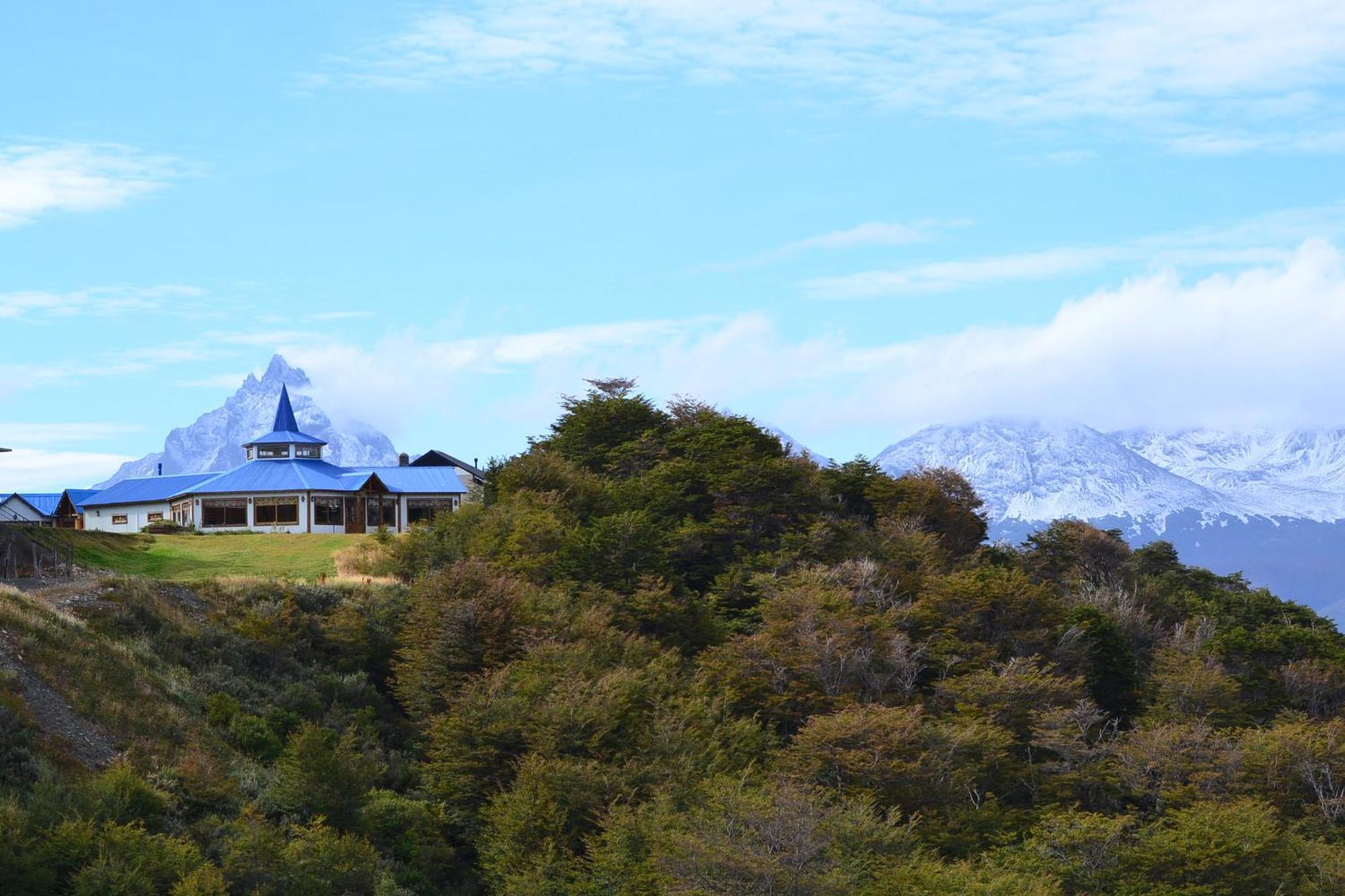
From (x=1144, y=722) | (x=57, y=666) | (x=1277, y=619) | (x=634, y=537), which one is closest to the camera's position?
(x=57, y=666)

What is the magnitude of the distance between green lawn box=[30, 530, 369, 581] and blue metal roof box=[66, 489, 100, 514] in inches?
754

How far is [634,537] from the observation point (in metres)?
68.4

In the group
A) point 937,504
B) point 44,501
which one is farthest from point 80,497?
point 937,504

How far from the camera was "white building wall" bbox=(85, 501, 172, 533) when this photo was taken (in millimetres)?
97375

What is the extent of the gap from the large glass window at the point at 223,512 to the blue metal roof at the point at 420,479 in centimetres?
790

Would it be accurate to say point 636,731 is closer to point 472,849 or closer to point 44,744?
point 472,849

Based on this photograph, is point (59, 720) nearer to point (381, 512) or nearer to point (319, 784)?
point (319, 784)

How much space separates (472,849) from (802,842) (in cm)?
1158

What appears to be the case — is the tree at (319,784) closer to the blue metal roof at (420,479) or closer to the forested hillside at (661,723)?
the forested hillside at (661,723)

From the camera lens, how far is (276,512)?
3634 inches

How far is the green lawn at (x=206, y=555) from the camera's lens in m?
69.8

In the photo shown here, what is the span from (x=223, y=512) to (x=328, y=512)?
618cm

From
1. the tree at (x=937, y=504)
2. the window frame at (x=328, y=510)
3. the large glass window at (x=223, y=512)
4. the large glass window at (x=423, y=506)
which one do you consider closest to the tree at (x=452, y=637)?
the tree at (x=937, y=504)

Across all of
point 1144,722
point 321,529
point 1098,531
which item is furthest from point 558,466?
point 1098,531
